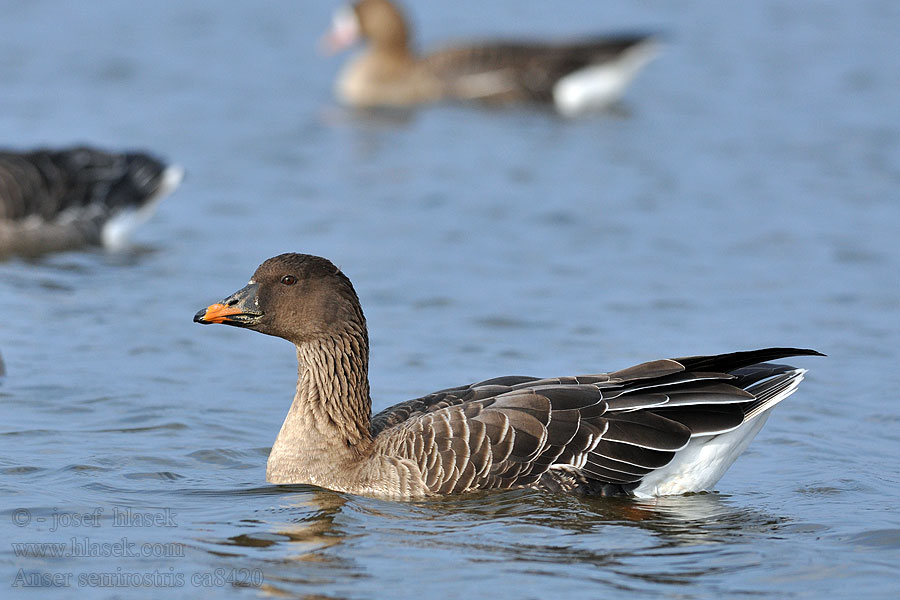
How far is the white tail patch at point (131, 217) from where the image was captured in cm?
1438

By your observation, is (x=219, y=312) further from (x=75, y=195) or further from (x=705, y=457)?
(x=75, y=195)

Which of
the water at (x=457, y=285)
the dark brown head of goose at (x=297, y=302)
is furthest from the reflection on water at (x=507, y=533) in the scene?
the dark brown head of goose at (x=297, y=302)

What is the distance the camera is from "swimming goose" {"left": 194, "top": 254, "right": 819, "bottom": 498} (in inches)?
304

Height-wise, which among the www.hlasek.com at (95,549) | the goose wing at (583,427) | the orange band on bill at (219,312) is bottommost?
the www.hlasek.com at (95,549)

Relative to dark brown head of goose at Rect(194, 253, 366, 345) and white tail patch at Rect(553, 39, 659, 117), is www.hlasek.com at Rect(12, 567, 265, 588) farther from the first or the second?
white tail patch at Rect(553, 39, 659, 117)

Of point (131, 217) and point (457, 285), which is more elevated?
point (131, 217)

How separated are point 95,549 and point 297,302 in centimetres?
193

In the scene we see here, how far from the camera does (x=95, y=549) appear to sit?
691cm

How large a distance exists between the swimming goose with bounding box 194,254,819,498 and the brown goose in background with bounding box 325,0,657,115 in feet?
42.8

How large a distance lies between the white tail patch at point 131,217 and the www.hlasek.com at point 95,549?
7.74 metres

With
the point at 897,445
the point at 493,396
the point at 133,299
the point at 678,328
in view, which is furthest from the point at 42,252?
the point at 897,445

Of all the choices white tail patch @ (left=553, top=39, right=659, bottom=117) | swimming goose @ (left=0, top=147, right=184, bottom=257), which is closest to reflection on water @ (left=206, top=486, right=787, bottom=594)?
swimming goose @ (left=0, top=147, right=184, bottom=257)

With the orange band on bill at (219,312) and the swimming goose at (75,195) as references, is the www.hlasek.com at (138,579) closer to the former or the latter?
the orange band on bill at (219,312)

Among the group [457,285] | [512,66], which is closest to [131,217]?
[457,285]
